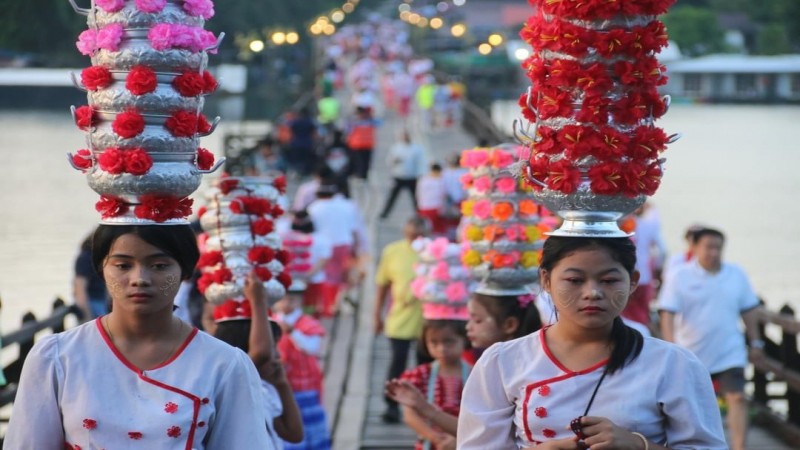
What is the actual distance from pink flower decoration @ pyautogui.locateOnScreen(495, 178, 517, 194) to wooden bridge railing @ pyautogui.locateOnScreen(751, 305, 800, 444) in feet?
14.1

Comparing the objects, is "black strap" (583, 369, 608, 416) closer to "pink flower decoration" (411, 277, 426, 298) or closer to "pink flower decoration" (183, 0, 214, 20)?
"pink flower decoration" (183, 0, 214, 20)

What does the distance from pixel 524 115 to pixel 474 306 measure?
2163mm

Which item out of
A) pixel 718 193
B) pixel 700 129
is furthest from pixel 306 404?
pixel 700 129

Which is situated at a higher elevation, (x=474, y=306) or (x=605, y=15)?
(x=605, y=15)

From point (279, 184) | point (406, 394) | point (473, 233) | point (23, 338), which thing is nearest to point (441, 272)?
point (473, 233)

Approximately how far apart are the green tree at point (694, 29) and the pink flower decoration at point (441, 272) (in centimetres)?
9125

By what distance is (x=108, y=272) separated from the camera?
490cm

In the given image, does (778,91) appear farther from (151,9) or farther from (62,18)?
(151,9)

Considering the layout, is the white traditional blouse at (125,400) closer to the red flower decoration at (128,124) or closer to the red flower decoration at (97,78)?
the red flower decoration at (128,124)

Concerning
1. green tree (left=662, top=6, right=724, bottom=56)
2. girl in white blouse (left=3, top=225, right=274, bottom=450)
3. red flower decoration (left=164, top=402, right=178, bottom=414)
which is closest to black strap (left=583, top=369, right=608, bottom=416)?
girl in white blouse (left=3, top=225, right=274, bottom=450)

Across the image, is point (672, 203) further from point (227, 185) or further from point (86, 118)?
point (86, 118)

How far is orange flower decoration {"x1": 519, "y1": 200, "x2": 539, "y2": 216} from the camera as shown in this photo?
29.4 feet

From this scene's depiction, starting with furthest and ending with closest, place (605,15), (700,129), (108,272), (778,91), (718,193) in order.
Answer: (778,91) → (700,129) → (718,193) → (605,15) → (108,272)

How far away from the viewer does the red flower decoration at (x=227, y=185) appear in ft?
26.9
